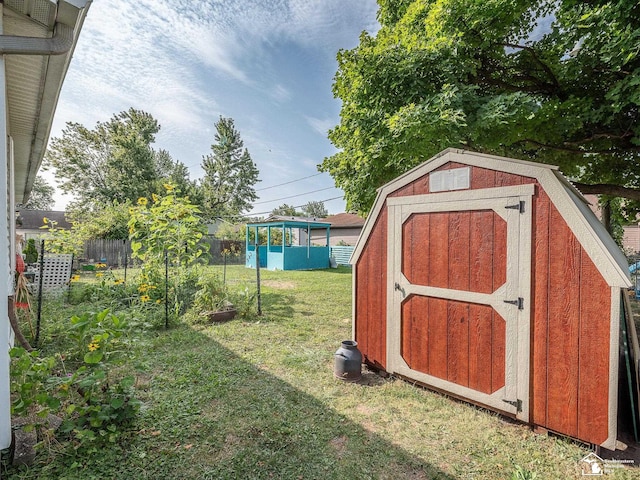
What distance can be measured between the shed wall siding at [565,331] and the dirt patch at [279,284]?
7.45 metres

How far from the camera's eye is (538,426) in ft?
7.86

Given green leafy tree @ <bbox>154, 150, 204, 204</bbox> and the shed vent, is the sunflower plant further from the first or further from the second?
green leafy tree @ <bbox>154, 150, 204, 204</bbox>

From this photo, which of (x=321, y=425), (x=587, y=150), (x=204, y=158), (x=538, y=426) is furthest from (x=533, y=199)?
(x=204, y=158)

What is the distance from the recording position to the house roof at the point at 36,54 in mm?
1808

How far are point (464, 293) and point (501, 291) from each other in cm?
31

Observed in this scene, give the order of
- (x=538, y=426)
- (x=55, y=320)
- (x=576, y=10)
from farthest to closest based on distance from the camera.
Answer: (x=55, y=320)
(x=576, y=10)
(x=538, y=426)

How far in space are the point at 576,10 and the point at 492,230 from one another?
154 inches

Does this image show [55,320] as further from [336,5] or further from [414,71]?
[336,5]

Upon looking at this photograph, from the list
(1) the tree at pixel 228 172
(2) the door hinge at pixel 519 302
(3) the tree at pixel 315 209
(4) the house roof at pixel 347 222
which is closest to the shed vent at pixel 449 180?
(2) the door hinge at pixel 519 302

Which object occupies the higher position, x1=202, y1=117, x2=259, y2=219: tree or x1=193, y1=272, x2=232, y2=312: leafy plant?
x1=202, y1=117, x2=259, y2=219: tree

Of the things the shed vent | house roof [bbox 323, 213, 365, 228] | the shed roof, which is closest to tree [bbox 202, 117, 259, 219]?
house roof [bbox 323, 213, 365, 228]

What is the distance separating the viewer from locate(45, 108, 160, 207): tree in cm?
2273

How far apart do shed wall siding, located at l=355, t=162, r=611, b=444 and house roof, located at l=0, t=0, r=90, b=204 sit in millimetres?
3285

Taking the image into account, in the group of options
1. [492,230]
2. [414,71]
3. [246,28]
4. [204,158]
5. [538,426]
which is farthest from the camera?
[204,158]
